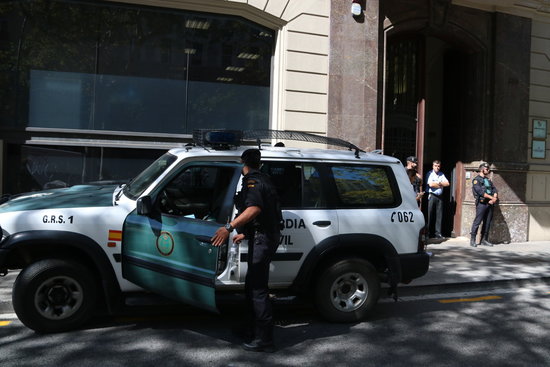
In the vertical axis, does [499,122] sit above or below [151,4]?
below

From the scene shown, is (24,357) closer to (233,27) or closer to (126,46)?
(126,46)

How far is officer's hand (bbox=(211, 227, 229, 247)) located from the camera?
4.44m

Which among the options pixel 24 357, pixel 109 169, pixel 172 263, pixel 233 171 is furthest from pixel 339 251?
pixel 109 169

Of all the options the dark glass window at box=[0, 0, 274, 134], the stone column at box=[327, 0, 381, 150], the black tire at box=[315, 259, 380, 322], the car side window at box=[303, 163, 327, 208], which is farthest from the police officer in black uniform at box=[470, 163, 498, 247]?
the car side window at box=[303, 163, 327, 208]

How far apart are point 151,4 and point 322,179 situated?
6.35m

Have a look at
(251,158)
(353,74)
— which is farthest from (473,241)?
(251,158)

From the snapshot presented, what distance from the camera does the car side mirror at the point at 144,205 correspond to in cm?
473

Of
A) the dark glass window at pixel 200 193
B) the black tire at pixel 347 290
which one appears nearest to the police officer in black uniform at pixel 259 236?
the dark glass window at pixel 200 193

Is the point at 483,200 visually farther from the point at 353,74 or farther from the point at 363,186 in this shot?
the point at 363,186

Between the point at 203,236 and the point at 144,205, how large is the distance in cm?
63

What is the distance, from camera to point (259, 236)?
4633mm

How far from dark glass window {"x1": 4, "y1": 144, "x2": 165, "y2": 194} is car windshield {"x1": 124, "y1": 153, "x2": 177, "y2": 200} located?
3.71 m

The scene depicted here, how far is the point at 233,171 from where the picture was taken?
527 centimetres

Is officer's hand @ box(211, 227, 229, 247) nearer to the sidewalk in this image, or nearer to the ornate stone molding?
the sidewalk
